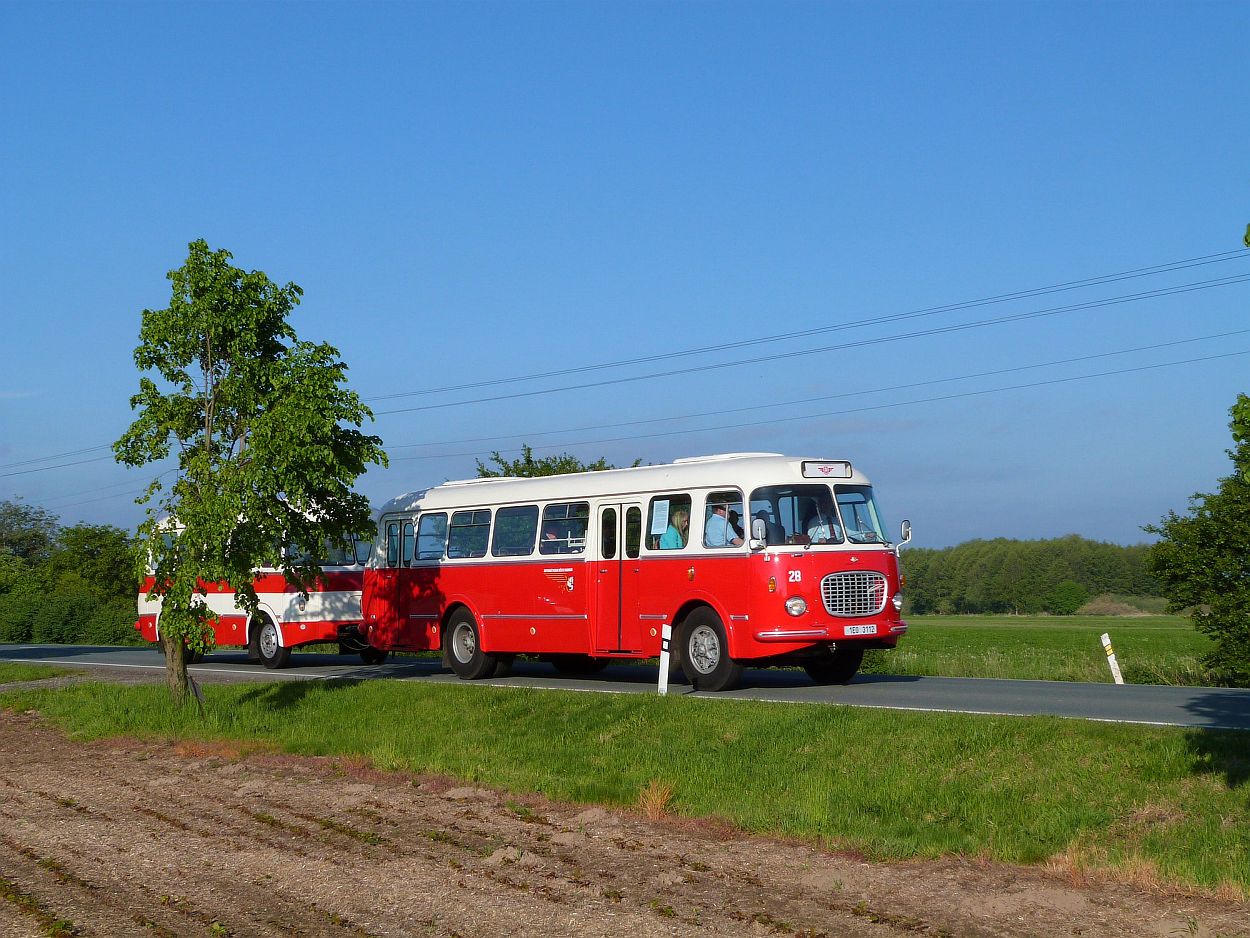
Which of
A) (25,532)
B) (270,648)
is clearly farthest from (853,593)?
(25,532)

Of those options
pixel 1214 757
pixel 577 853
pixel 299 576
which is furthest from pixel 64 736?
pixel 1214 757

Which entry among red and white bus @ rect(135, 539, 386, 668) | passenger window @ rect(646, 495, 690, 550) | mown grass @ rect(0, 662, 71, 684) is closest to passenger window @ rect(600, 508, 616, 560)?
passenger window @ rect(646, 495, 690, 550)

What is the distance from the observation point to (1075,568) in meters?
134

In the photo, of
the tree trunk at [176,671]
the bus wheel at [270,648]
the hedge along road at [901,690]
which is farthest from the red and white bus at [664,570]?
the tree trunk at [176,671]

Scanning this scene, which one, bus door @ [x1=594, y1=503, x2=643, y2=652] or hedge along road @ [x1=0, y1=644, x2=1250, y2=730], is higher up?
bus door @ [x1=594, y1=503, x2=643, y2=652]

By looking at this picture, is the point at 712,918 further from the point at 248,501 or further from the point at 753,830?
the point at 248,501

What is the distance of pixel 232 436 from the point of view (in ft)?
60.3

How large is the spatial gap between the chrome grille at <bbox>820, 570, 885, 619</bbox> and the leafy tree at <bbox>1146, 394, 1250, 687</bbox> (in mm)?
11830

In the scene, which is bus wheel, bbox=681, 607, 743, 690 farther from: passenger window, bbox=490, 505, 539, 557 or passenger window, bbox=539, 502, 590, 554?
passenger window, bbox=490, 505, 539, 557

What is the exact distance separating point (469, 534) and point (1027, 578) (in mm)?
116499

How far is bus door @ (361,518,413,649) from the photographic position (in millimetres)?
23672

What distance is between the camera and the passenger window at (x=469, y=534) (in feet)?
73.8

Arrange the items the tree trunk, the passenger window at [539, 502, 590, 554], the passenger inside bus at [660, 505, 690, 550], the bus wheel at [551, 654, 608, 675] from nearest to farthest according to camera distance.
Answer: the tree trunk, the passenger inside bus at [660, 505, 690, 550], the passenger window at [539, 502, 590, 554], the bus wheel at [551, 654, 608, 675]

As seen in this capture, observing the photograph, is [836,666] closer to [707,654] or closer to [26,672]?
[707,654]
